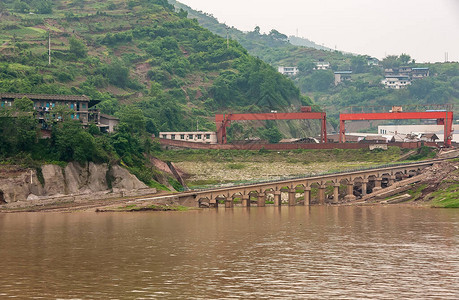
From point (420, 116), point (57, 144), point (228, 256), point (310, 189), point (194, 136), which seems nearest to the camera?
point (228, 256)

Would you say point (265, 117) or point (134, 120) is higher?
point (265, 117)

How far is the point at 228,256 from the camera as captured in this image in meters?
65.9

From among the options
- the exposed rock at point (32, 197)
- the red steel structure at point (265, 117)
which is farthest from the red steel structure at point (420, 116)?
the exposed rock at point (32, 197)

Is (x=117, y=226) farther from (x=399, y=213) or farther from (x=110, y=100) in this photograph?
(x=110, y=100)

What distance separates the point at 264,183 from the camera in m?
120

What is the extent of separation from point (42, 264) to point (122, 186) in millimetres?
55263

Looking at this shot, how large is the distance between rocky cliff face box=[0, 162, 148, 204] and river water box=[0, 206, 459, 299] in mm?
7271

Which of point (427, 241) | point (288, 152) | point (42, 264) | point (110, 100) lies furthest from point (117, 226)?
point (110, 100)

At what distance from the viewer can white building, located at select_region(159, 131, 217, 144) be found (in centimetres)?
16988

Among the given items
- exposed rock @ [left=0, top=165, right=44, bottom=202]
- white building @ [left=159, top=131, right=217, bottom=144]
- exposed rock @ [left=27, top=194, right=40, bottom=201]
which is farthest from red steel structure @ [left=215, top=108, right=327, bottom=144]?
exposed rock @ [left=27, top=194, right=40, bottom=201]

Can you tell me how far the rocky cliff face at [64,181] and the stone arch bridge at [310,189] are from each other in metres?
10.7

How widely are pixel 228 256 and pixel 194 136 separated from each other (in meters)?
108

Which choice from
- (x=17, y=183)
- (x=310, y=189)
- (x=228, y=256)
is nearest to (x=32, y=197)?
(x=17, y=183)

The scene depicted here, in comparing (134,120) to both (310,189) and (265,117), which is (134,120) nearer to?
(310,189)
